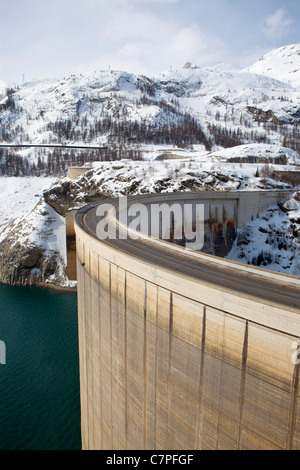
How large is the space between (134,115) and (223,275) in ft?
408

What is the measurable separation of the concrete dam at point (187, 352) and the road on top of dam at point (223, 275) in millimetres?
36

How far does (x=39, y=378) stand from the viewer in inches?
682

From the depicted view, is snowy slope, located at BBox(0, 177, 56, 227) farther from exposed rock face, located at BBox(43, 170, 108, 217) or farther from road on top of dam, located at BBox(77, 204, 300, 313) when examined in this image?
road on top of dam, located at BBox(77, 204, 300, 313)

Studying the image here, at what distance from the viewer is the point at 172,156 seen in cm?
6381

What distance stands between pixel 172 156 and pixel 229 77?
16173 cm

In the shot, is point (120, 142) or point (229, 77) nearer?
point (120, 142)

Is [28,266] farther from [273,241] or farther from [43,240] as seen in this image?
[273,241]

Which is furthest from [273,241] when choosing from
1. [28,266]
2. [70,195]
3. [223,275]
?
[28,266]

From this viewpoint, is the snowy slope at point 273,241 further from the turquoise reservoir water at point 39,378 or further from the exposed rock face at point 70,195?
the exposed rock face at point 70,195

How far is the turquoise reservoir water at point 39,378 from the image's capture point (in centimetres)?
1361

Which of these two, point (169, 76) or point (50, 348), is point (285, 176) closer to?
point (50, 348)

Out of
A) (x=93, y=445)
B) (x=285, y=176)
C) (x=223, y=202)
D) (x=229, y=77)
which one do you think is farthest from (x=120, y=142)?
(x=229, y=77)

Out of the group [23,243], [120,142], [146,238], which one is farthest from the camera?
[120,142]

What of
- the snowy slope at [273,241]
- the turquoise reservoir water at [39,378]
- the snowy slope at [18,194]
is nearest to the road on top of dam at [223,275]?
the turquoise reservoir water at [39,378]
